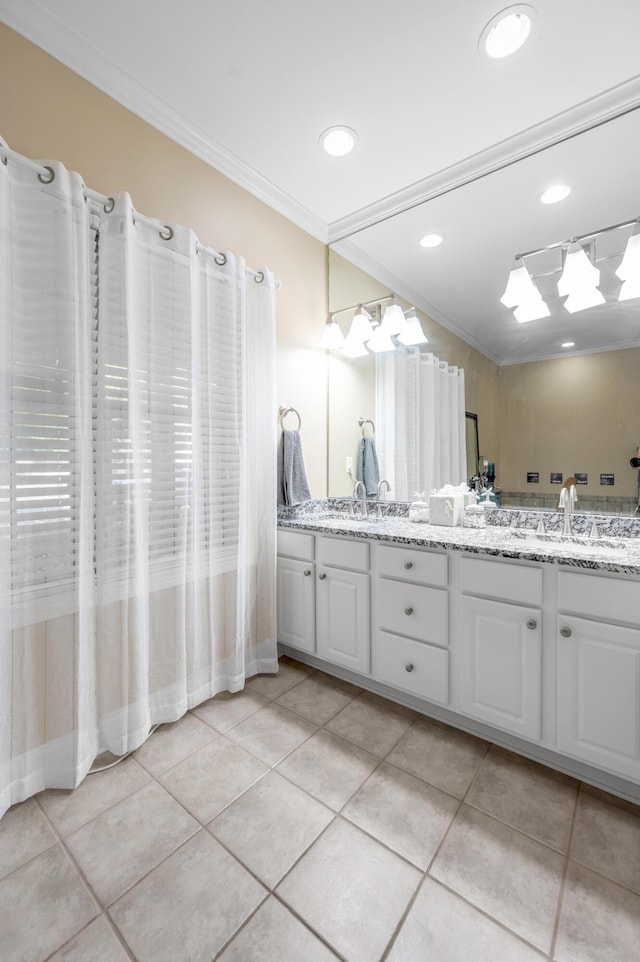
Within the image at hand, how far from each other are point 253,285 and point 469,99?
1246 mm

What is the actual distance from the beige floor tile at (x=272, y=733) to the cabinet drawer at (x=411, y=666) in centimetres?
42

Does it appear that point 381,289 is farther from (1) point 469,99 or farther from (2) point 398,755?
→ (2) point 398,755

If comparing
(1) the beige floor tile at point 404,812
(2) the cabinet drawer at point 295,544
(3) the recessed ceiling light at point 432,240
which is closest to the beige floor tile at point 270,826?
(1) the beige floor tile at point 404,812

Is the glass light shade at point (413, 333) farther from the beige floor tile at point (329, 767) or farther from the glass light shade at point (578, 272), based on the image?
the beige floor tile at point (329, 767)

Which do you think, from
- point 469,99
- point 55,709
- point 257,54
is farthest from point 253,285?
point 55,709

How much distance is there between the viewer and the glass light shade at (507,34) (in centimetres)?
151

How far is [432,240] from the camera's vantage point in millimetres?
2461

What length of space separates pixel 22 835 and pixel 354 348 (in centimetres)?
275

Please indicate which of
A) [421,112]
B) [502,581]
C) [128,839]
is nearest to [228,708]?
[128,839]

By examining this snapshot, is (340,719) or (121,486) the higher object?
(121,486)

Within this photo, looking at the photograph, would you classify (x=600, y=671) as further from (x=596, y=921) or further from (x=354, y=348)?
(x=354, y=348)

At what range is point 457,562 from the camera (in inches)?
69.1

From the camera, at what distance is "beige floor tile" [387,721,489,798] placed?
156cm

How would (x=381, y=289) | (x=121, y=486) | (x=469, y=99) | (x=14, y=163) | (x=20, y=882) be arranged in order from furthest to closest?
(x=381, y=289), (x=469, y=99), (x=121, y=486), (x=14, y=163), (x=20, y=882)
